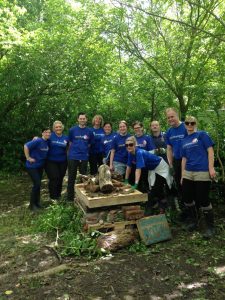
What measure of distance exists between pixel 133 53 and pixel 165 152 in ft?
16.4

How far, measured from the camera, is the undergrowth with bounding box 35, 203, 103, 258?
500cm

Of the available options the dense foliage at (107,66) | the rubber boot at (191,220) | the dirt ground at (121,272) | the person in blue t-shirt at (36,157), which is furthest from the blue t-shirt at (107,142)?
the dirt ground at (121,272)

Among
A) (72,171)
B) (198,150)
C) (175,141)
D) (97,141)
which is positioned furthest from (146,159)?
(97,141)

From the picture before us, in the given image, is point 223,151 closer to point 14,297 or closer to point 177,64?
point 177,64

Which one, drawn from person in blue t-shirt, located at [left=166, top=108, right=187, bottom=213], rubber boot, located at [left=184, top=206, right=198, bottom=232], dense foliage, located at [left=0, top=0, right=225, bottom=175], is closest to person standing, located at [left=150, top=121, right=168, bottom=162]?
person in blue t-shirt, located at [left=166, top=108, right=187, bottom=213]

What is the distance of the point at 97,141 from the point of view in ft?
26.7

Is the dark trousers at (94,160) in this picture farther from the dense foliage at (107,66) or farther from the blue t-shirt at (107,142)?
the dense foliage at (107,66)

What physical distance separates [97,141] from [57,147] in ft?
3.52

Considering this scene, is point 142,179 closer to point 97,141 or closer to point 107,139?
point 107,139

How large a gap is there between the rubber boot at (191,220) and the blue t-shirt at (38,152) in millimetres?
3459

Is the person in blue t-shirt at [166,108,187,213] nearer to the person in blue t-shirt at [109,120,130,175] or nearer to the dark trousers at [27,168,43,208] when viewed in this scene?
the person in blue t-shirt at [109,120,130,175]

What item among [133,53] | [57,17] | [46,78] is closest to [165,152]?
[133,53]

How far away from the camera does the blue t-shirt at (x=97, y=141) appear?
808cm

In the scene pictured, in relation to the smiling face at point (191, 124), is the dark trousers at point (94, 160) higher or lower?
lower
